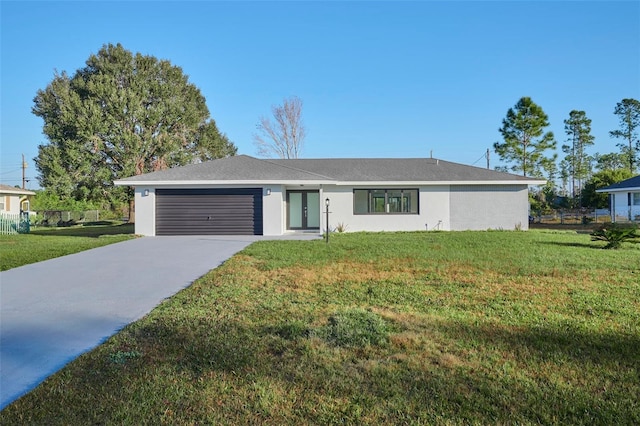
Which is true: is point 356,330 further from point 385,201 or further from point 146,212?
point 385,201

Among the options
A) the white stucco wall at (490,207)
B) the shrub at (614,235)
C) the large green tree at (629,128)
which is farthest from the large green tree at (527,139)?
the shrub at (614,235)

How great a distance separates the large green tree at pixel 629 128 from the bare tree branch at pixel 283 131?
30786 millimetres

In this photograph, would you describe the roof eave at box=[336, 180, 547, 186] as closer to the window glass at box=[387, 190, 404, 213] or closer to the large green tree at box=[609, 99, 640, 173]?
the window glass at box=[387, 190, 404, 213]

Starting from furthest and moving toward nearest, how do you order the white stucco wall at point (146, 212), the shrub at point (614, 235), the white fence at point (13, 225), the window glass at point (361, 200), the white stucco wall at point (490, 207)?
the white fence at point (13, 225) < the white stucco wall at point (490, 207) < the window glass at point (361, 200) < the white stucco wall at point (146, 212) < the shrub at point (614, 235)

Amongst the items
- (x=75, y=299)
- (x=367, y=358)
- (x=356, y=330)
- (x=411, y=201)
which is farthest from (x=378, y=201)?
(x=367, y=358)

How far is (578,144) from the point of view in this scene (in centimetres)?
4175

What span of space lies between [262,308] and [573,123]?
148 ft

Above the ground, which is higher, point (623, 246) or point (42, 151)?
point (42, 151)

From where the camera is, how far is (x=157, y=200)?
54.2 feet

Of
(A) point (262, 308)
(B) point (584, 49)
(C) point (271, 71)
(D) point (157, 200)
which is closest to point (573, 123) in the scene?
(B) point (584, 49)

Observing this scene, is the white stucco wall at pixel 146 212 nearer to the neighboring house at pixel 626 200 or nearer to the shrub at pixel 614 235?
the shrub at pixel 614 235

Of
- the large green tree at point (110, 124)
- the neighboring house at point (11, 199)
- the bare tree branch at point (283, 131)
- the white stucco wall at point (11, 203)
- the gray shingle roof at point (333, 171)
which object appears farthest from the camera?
the bare tree branch at point (283, 131)

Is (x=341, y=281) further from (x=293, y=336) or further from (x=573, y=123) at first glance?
(x=573, y=123)

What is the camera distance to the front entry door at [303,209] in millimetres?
18438
